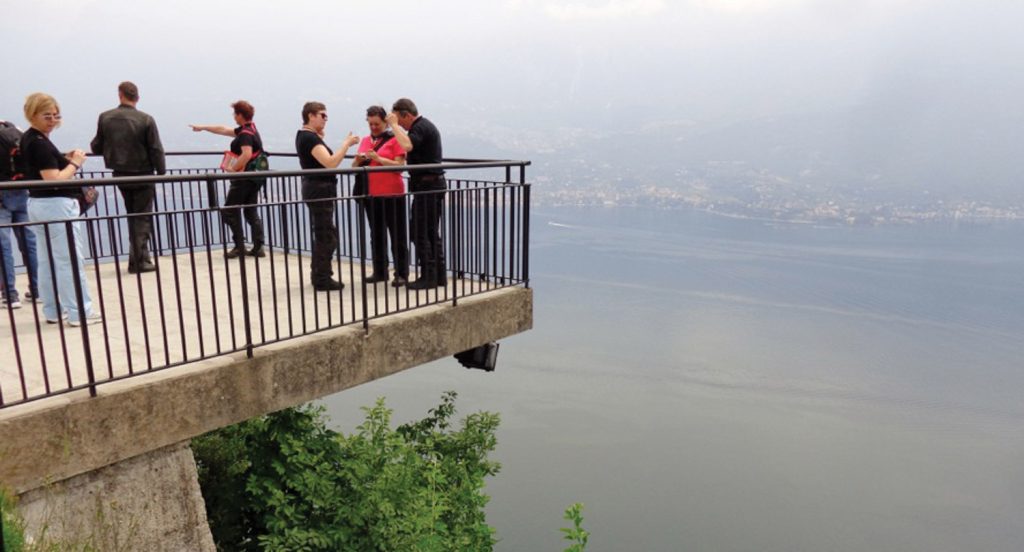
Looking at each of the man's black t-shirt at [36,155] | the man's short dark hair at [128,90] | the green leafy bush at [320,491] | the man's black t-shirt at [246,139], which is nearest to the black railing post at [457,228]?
the green leafy bush at [320,491]

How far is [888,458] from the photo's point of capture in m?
69.8

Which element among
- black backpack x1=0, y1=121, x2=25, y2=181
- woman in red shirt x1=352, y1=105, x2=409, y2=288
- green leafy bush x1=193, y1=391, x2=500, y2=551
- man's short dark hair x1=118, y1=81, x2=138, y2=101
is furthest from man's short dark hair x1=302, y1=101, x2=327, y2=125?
green leafy bush x1=193, y1=391, x2=500, y2=551

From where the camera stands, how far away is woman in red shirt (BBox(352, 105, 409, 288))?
5.98m

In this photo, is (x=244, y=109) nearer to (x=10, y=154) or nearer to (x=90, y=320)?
(x=10, y=154)

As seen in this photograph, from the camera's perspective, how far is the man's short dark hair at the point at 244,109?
7328 mm

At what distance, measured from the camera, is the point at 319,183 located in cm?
609

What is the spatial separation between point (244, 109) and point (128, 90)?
123 cm

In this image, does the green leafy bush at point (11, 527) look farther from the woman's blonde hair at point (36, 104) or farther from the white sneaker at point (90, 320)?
the woman's blonde hair at point (36, 104)

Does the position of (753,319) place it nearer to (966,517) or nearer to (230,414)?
(966,517)

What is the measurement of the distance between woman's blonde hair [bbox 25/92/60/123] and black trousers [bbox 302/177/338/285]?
6.30 ft

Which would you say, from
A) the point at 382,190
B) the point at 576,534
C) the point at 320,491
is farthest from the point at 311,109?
the point at 576,534

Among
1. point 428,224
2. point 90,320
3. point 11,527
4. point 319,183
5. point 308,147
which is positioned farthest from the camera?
point 428,224

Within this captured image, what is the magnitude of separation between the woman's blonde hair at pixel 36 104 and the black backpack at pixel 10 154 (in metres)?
1.07

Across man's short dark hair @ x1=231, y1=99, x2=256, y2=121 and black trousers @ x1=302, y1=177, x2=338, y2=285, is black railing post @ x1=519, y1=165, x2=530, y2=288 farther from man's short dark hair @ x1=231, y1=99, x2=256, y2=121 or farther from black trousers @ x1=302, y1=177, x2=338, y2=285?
man's short dark hair @ x1=231, y1=99, x2=256, y2=121
